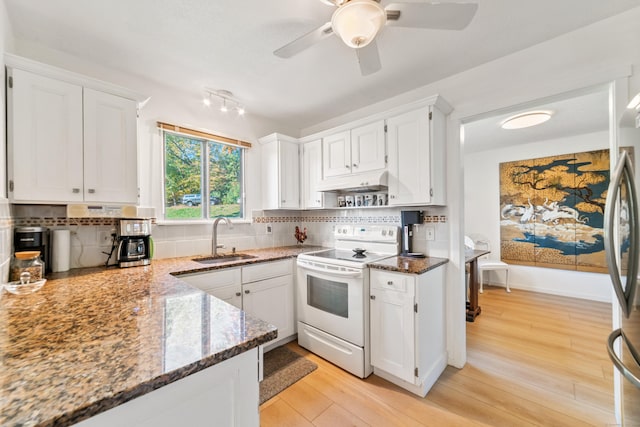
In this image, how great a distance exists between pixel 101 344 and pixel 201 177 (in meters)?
2.22

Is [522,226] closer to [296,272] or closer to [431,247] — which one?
[431,247]

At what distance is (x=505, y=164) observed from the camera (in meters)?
4.45

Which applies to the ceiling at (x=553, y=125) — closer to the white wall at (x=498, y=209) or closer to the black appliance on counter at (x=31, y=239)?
the white wall at (x=498, y=209)

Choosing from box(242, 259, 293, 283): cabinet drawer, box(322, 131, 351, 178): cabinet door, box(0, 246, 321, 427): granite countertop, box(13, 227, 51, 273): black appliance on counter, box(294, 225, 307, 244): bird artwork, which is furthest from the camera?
box(294, 225, 307, 244): bird artwork

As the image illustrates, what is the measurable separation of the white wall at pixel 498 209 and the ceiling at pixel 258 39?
122 inches

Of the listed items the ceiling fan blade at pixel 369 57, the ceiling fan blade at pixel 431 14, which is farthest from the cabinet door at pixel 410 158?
the ceiling fan blade at pixel 431 14

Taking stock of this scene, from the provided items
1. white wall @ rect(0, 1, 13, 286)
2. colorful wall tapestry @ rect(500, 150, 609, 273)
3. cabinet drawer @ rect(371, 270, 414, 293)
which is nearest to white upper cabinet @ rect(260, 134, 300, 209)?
cabinet drawer @ rect(371, 270, 414, 293)

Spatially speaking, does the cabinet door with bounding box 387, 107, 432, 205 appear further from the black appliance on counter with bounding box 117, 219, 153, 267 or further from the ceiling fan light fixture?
the black appliance on counter with bounding box 117, 219, 153, 267

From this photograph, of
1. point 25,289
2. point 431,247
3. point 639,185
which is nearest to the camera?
point 639,185

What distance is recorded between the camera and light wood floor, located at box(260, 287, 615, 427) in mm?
1630

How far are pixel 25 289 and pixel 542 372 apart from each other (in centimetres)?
359

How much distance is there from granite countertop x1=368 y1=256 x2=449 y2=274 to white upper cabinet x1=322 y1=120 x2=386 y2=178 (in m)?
0.88

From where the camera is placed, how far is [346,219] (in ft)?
10.0

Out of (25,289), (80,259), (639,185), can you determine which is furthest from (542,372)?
(80,259)
